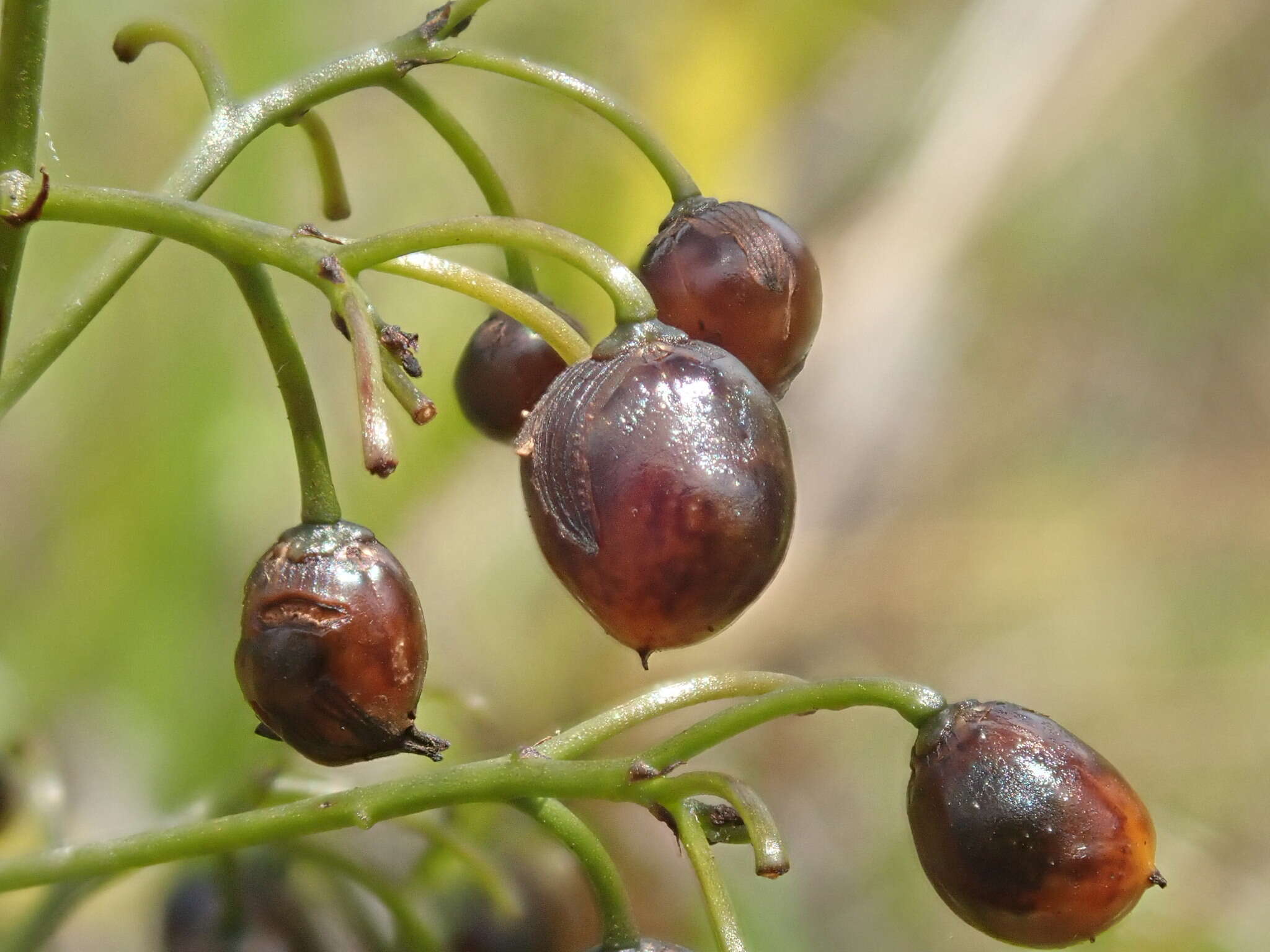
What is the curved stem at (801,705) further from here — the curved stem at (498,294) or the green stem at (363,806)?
the curved stem at (498,294)

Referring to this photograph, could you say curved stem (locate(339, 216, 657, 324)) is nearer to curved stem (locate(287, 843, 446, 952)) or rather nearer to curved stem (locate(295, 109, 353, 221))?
curved stem (locate(295, 109, 353, 221))

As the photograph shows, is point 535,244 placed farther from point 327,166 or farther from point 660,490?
point 327,166

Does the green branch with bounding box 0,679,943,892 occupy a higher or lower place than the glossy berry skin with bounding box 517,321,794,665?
lower

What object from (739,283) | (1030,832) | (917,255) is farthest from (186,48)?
(917,255)

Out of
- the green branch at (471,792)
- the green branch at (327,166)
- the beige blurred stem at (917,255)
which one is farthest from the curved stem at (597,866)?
the beige blurred stem at (917,255)

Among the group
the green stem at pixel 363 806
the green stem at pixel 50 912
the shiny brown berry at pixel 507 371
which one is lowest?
the green stem at pixel 50 912

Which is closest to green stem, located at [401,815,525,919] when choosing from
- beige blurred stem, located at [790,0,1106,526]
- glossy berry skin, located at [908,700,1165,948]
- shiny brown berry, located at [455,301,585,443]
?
shiny brown berry, located at [455,301,585,443]
